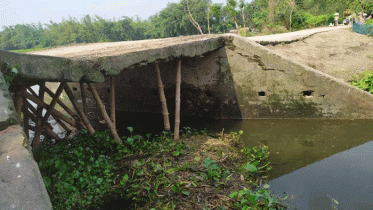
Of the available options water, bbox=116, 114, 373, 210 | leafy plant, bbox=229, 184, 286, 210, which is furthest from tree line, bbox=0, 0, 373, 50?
leafy plant, bbox=229, 184, 286, 210

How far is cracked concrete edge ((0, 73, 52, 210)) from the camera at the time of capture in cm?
163

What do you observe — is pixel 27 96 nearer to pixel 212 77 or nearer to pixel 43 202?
pixel 43 202

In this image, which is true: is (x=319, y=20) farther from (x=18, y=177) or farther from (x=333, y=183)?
(x=18, y=177)

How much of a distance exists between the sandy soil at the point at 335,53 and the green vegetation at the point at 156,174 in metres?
4.64

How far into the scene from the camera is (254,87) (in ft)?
22.0

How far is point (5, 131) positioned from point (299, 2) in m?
31.4

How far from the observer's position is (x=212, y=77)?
695 centimetres

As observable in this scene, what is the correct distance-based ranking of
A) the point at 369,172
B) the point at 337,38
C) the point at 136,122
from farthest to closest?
the point at 337,38 → the point at 136,122 → the point at 369,172

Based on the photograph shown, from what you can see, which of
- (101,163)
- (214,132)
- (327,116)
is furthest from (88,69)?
(327,116)

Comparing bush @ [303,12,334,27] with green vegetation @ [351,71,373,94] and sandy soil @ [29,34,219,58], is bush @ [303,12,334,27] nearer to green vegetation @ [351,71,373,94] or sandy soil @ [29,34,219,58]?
green vegetation @ [351,71,373,94]

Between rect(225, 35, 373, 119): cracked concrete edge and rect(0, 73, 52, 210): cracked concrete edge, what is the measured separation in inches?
207

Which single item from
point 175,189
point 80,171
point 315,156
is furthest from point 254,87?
point 80,171

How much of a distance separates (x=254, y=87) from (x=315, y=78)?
1.35 meters

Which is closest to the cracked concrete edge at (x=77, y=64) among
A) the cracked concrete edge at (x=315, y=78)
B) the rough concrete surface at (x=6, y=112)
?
the rough concrete surface at (x=6, y=112)
